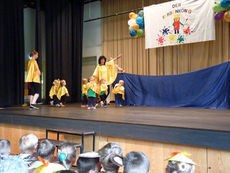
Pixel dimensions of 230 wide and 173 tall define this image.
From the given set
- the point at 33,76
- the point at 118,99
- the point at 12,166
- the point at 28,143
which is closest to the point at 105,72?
the point at 118,99

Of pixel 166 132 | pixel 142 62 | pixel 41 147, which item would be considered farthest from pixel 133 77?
pixel 41 147

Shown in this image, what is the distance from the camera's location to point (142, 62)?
816 cm

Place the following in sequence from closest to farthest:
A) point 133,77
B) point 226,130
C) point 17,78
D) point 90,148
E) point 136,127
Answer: point 226,130 → point 136,127 → point 90,148 → point 133,77 → point 17,78

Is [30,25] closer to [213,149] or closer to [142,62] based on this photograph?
[142,62]

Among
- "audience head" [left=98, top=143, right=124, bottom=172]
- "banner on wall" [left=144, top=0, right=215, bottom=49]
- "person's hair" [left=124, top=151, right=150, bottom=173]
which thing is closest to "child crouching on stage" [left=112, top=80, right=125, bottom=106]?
"banner on wall" [left=144, top=0, right=215, bottom=49]

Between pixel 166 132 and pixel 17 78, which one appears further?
pixel 17 78

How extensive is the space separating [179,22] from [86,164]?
5779 mm

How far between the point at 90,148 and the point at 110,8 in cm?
664

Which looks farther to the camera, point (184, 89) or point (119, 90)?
point (119, 90)

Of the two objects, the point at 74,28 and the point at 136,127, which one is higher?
the point at 74,28

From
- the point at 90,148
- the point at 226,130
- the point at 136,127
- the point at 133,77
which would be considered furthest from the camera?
the point at 133,77

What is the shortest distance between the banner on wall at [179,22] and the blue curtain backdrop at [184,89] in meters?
1.03

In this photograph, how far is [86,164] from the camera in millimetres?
1106

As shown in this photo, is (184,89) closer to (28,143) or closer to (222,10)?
(222,10)
